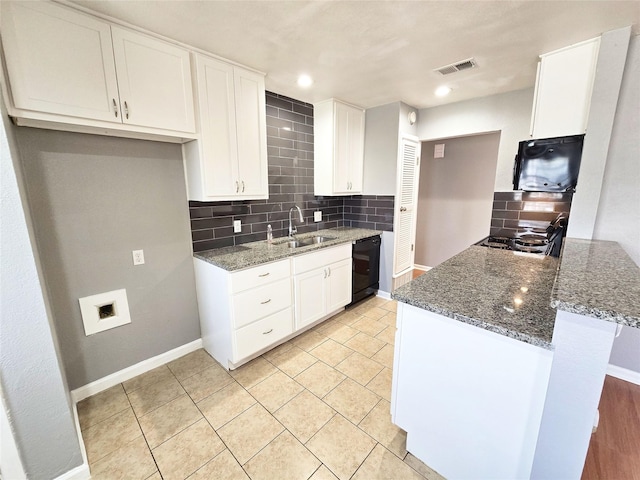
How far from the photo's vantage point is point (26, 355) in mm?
1180

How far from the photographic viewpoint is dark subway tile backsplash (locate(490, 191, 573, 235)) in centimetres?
258

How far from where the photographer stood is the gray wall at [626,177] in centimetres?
179

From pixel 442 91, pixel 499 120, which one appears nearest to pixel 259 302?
pixel 442 91

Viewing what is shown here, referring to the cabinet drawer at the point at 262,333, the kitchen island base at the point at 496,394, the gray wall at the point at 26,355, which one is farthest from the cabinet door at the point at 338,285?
the gray wall at the point at 26,355

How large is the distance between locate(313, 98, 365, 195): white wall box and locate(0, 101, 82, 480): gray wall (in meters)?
2.43

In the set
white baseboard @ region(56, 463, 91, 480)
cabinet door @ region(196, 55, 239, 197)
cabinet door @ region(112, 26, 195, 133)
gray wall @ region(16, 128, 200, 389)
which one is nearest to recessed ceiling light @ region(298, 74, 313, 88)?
cabinet door @ region(196, 55, 239, 197)

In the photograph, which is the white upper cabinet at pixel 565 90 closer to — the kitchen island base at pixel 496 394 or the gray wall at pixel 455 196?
the kitchen island base at pixel 496 394

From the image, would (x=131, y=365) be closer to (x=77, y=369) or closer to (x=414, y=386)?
(x=77, y=369)

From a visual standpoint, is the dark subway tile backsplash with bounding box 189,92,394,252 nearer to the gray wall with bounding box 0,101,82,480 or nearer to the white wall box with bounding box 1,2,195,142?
the white wall box with bounding box 1,2,195,142

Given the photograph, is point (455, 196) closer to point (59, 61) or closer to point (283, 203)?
point (283, 203)

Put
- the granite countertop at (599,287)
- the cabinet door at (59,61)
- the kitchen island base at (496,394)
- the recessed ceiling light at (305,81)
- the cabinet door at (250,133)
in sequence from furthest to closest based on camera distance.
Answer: the recessed ceiling light at (305,81) < the cabinet door at (250,133) < the cabinet door at (59,61) < the kitchen island base at (496,394) < the granite countertop at (599,287)

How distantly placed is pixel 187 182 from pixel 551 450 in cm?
258

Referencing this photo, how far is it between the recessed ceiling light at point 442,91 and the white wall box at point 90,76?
2234mm

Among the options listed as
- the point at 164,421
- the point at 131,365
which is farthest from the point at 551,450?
the point at 131,365
